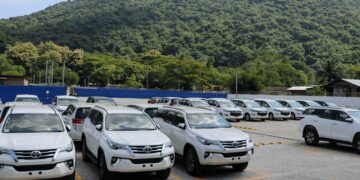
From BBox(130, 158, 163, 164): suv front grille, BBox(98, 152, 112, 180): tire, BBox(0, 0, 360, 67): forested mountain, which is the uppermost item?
BBox(0, 0, 360, 67): forested mountain

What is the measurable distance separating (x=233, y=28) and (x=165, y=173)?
130787 mm


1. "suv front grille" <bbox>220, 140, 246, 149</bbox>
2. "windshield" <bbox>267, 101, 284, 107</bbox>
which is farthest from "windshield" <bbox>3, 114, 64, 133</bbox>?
"windshield" <bbox>267, 101, 284, 107</bbox>

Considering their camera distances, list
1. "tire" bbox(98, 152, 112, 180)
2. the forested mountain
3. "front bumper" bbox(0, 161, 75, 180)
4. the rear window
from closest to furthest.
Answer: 1. "front bumper" bbox(0, 161, 75, 180)
2. "tire" bbox(98, 152, 112, 180)
3. the rear window
4. the forested mountain

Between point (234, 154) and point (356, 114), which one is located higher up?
point (356, 114)

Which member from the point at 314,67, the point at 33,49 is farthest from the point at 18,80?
the point at 314,67

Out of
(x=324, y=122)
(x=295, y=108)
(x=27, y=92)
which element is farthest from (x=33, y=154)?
(x=27, y=92)

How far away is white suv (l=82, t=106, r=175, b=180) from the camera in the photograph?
823 centimetres

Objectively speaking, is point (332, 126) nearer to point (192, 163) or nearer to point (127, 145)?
point (192, 163)

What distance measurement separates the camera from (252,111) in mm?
28141

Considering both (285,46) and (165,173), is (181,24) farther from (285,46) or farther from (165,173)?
(165,173)

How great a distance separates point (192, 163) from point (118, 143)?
89.5 inches

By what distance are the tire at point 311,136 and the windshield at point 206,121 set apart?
6.06 meters

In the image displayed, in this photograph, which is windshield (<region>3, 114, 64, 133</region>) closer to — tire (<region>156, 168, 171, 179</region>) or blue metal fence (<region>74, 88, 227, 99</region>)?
tire (<region>156, 168, 171, 179</region>)

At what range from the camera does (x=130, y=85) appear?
10400 cm
